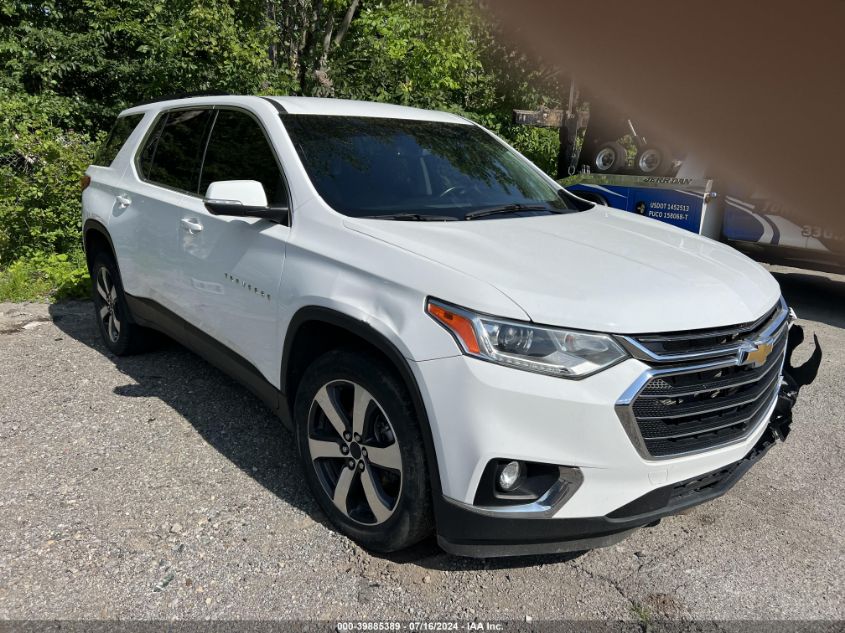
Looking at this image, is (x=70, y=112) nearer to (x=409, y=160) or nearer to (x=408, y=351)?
(x=409, y=160)

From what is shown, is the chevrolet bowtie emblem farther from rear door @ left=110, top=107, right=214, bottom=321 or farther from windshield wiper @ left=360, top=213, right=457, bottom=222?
rear door @ left=110, top=107, right=214, bottom=321

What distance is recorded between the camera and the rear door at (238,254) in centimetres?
296

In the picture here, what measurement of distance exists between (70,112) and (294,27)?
15.1 ft

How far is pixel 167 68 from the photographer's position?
9438 mm

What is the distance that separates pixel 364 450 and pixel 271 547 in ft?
1.93

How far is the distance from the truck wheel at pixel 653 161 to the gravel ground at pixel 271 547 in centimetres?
437

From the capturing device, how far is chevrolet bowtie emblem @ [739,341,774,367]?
2.34 meters

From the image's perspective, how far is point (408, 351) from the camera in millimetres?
2248

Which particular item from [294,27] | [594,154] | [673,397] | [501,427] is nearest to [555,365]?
[501,427]

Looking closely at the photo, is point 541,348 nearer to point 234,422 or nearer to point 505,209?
point 505,209

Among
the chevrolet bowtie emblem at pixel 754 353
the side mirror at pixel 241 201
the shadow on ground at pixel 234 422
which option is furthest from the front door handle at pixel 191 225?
the chevrolet bowtie emblem at pixel 754 353

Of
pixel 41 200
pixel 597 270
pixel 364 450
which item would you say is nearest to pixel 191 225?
pixel 364 450

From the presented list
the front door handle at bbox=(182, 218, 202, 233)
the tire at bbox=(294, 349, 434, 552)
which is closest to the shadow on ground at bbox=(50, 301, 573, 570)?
the tire at bbox=(294, 349, 434, 552)

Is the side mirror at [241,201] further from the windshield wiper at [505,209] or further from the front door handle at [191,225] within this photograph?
the windshield wiper at [505,209]
